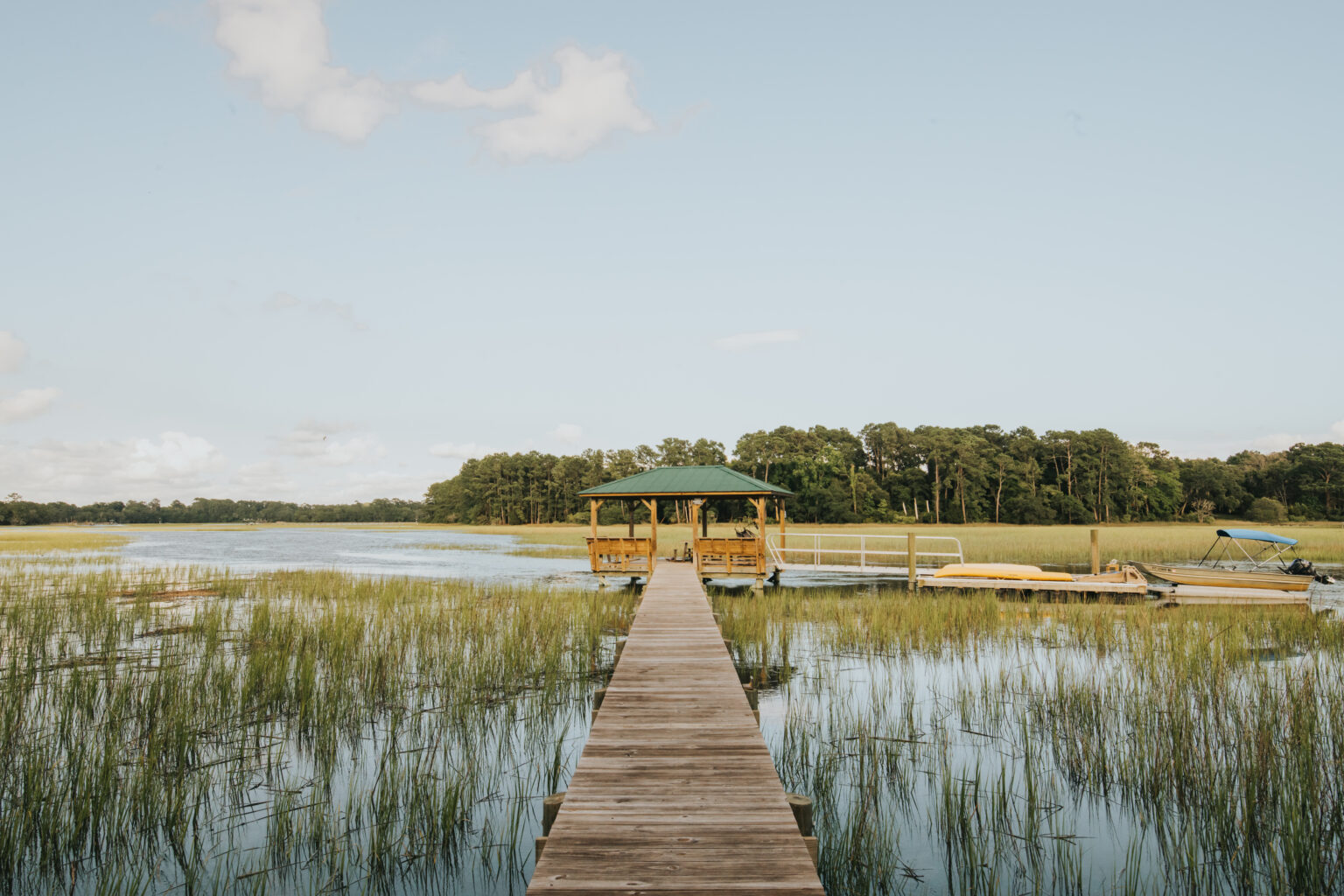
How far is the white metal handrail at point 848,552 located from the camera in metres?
19.8

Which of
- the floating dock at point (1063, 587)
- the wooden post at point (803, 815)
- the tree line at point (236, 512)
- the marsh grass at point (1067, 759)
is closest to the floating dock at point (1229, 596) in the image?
the floating dock at point (1063, 587)

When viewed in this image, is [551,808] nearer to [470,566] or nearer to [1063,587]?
[1063,587]

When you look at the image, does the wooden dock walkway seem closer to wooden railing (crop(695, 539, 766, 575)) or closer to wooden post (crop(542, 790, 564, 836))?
wooden post (crop(542, 790, 564, 836))

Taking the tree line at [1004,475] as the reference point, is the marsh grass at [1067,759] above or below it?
below

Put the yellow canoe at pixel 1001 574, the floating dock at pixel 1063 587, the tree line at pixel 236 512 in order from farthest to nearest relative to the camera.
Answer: the tree line at pixel 236 512, the yellow canoe at pixel 1001 574, the floating dock at pixel 1063 587

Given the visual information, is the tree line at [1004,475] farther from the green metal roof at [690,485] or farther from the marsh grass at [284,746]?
the marsh grass at [284,746]

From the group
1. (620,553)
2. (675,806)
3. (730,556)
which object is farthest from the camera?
(620,553)

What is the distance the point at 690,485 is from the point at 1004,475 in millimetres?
63092

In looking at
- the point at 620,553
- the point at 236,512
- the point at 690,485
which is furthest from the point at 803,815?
the point at 236,512

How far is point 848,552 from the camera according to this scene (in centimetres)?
2003

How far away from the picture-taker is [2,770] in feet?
20.1

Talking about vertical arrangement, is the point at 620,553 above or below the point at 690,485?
below

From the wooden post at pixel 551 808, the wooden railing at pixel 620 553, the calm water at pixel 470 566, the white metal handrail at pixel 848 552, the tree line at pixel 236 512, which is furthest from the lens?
the tree line at pixel 236 512

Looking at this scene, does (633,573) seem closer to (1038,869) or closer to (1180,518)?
(1038,869)
